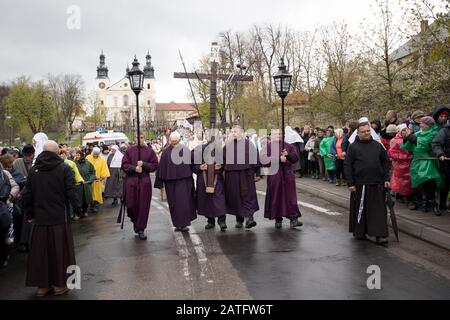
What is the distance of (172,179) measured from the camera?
9.41 metres

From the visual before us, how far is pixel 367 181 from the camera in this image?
26.5 feet

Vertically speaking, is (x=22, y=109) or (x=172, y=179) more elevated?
(x=22, y=109)

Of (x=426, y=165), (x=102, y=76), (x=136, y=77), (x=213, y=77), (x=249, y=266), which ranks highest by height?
(x=102, y=76)

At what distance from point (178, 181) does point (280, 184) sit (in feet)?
6.54

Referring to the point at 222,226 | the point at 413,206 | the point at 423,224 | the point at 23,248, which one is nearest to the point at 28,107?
the point at 23,248

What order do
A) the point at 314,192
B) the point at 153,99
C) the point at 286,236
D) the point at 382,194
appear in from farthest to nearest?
→ the point at 153,99 → the point at 314,192 → the point at 286,236 → the point at 382,194

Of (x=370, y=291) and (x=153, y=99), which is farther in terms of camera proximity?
(x=153, y=99)

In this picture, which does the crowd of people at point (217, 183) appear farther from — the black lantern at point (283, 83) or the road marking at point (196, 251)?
the black lantern at point (283, 83)

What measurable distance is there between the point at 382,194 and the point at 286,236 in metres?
1.80

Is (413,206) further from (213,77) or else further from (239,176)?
(213,77)

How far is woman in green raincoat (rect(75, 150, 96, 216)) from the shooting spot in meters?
12.6

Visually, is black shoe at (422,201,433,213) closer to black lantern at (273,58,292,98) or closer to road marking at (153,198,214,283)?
black lantern at (273,58,292,98)
